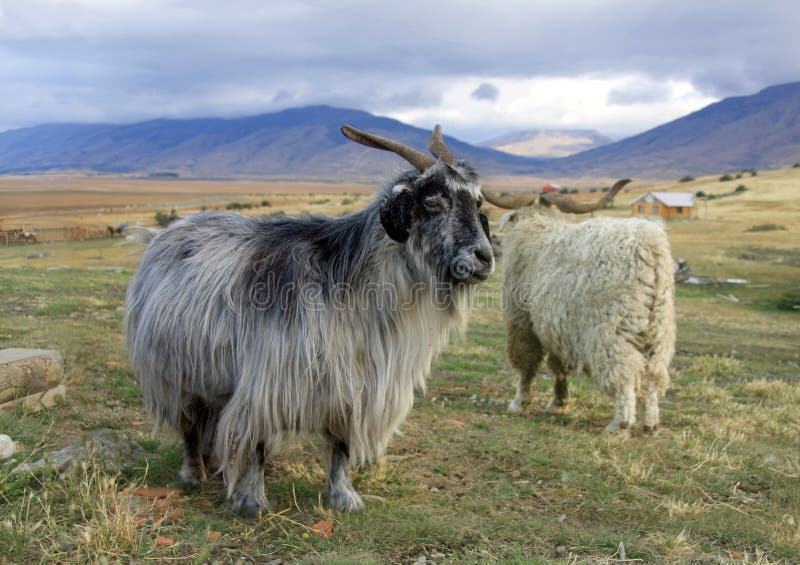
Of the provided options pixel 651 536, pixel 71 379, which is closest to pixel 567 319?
pixel 651 536

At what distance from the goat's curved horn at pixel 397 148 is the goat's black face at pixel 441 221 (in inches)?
7.4

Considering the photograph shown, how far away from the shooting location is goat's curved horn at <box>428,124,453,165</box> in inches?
217

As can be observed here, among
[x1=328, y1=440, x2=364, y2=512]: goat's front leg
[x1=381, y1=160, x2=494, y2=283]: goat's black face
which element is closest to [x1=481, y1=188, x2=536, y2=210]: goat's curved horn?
[x1=381, y1=160, x2=494, y2=283]: goat's black face

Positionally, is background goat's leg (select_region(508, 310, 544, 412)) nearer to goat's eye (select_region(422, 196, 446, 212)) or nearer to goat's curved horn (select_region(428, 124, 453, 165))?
goat's curved horn (select_region(428, 124, 453, 165))

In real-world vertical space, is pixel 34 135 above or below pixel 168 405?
above

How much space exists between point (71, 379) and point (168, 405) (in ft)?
9.79

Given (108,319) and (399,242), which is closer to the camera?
(399,242)

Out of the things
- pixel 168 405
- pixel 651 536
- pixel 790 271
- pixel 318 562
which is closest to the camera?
pixel 318 562

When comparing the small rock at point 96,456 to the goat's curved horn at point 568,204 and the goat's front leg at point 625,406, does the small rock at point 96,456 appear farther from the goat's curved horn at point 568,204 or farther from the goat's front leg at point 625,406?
the goat's curved horn at point 568,204

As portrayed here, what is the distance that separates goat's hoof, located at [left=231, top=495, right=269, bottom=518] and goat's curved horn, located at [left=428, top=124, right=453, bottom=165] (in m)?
3.20

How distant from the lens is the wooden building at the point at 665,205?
184ft

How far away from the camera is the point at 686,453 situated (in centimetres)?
718

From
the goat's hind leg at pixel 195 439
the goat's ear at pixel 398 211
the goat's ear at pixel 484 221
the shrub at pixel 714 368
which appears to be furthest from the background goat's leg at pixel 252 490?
the shrub at pixel 714 368

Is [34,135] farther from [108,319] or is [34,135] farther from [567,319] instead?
[567,319]
